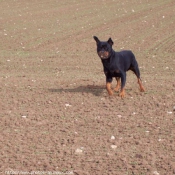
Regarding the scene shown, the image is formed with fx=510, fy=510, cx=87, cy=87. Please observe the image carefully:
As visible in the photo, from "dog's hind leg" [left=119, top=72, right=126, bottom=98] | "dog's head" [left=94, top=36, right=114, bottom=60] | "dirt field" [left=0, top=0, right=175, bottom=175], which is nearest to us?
"dirt field" [left=0, top=0, right=175, bottom=175]

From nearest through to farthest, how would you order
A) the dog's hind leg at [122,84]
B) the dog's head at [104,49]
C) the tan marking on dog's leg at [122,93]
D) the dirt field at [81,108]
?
the dirt field at [81,108]
the dog's head at [104,49]
the dog's hind leg at [122,84]
the tan marking on dog's leg at [122,93]

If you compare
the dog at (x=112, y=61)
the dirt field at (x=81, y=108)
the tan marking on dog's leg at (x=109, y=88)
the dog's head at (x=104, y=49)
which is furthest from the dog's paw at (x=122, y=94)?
the dog's head at (x=104, y=49)

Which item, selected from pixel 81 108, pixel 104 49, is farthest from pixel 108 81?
pixel 81 108

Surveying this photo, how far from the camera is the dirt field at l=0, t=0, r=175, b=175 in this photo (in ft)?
26.4

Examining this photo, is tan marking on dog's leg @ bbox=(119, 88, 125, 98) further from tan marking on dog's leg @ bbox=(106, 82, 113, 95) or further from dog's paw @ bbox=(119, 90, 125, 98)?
tan marking on dog's leg @ bbox=(106, 82, 113, 95)

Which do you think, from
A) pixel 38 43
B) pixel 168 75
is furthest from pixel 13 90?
pixel 38 43

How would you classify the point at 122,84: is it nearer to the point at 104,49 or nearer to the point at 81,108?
the point at 104,49

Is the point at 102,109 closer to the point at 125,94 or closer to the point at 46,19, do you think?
the point at 125,94

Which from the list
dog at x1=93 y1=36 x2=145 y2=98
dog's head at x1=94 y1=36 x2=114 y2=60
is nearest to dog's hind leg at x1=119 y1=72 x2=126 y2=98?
dog at x1=93 y1=36 x2=145 y2=98

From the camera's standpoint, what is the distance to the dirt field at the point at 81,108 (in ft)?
26.4

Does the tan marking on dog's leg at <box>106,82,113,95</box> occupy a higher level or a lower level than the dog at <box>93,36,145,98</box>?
lower

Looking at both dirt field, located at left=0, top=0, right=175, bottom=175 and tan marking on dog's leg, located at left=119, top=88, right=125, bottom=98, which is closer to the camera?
dirt field, located at left=0, top=0, right=175, bottom=175

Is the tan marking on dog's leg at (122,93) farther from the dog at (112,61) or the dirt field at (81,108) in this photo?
the dirt field at (81,108)

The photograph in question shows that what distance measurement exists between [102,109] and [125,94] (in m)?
1.37
